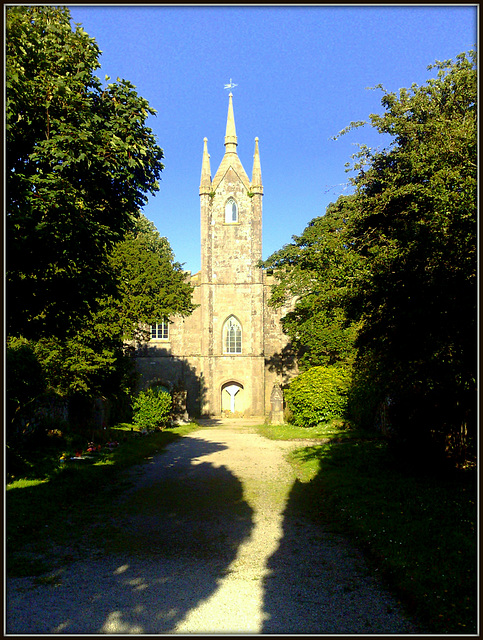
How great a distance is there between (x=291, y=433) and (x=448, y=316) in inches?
566

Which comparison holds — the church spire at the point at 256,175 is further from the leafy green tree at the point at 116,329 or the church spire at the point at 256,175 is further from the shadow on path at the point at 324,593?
the shadow on path at the point at 324,593

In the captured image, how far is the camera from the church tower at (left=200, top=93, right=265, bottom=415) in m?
34.5

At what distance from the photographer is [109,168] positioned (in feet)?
28.3

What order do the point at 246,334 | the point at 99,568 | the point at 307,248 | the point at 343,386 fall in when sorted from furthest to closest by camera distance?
the point at 246,334, the point at 307,248, the point at 343,386, the point at 99,568

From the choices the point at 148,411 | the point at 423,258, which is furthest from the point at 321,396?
the point at 423,258

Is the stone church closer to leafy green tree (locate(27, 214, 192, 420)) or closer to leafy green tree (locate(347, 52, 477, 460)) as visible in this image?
leafy green tree (locate(27, 214, 192, 420))

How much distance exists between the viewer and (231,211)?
119ft

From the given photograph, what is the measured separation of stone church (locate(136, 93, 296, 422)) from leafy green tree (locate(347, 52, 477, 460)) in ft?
71.3

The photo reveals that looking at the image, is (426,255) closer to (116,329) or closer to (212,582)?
(212,582)

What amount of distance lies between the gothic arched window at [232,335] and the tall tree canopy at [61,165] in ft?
84.7

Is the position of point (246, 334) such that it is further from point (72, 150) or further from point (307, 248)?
point (72, 150)

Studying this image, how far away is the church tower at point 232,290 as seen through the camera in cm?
3447

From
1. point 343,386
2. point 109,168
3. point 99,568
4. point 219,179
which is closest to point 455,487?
point 99,568

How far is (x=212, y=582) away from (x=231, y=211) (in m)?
32.8
